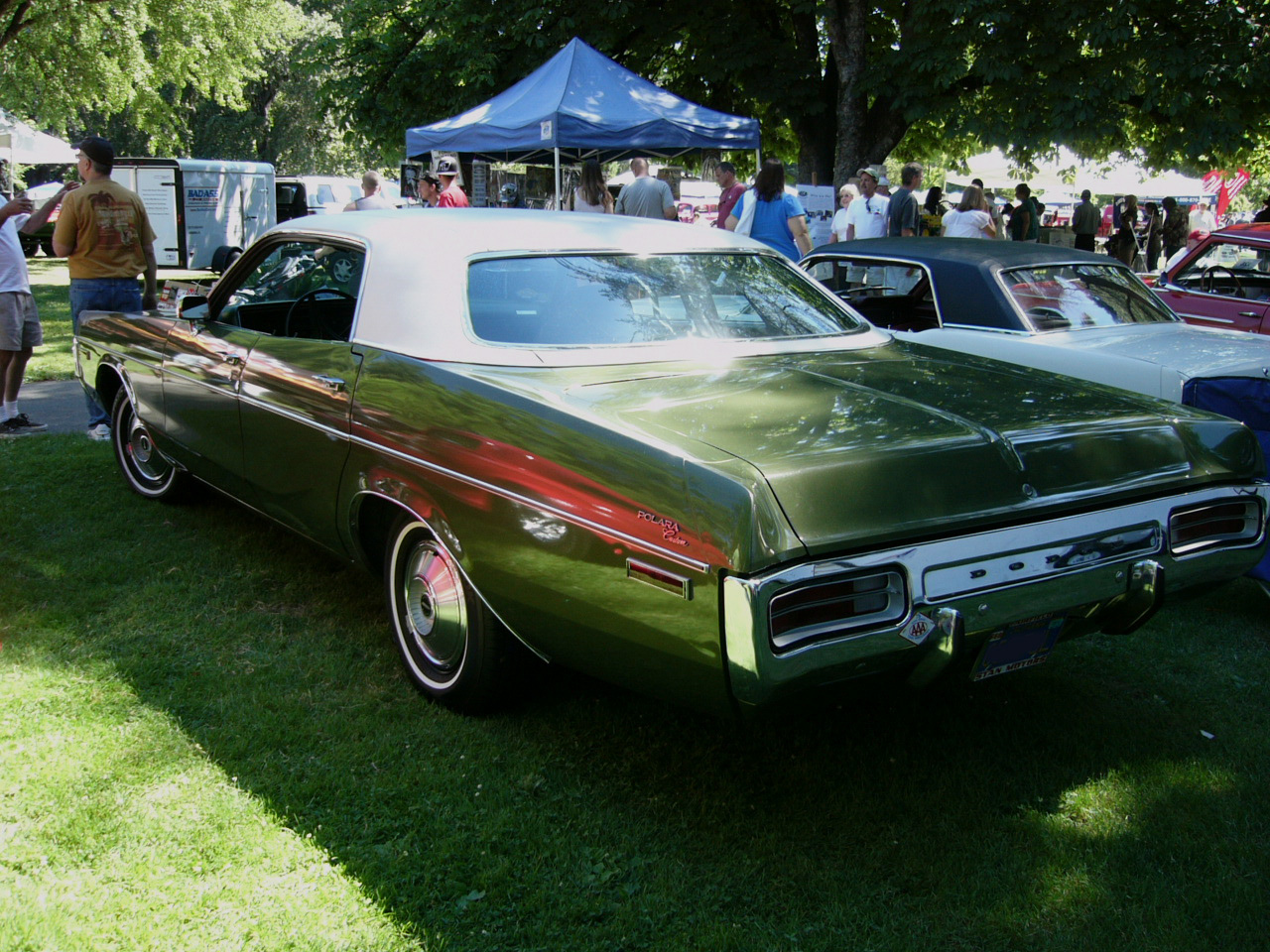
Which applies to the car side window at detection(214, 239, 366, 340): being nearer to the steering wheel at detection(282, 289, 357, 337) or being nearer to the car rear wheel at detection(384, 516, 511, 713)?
the steering wheel at detection(282, 289, 357, 337)

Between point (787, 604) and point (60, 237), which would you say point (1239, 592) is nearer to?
point (787, 604)

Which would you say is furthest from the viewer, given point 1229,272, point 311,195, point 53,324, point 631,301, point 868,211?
point 311,195

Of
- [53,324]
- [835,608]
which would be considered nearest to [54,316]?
[53,324]

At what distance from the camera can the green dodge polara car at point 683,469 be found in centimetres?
260

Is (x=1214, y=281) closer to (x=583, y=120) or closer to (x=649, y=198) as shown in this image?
(x=649, y=198)

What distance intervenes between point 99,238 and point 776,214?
5.22 metres

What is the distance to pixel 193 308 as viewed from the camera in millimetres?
5051

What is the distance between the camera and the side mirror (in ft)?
16.3

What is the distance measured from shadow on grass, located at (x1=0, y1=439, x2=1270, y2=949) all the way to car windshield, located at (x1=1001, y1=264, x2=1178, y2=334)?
90.6 inches

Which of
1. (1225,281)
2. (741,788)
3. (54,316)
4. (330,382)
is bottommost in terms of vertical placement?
(741,788)

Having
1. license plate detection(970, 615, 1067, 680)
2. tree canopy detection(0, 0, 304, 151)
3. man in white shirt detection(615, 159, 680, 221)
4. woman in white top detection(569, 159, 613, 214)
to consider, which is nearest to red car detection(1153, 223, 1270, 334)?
man in white shirt detection(615, 159, 680, 221)

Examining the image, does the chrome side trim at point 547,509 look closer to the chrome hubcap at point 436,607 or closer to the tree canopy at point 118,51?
→ the chrome hubcap at point 436,607

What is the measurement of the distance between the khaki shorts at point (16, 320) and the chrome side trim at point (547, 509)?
15.4 feet

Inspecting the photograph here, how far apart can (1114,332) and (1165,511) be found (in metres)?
3.36
